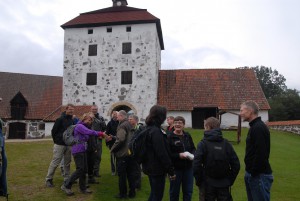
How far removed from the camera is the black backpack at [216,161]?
4.29m

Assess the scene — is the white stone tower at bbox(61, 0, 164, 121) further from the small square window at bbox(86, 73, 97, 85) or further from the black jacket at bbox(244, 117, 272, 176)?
the black jacket at bbox(244, 117, 272, 176)

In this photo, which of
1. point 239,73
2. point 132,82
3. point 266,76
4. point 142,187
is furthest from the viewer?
point 266,76

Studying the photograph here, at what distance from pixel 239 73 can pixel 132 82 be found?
9.24 meters

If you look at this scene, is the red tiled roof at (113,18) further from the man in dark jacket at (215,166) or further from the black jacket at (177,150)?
the man in dark jacket at (215,166)

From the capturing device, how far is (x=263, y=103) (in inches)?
858

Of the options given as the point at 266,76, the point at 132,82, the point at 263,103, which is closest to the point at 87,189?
the point at 132,82

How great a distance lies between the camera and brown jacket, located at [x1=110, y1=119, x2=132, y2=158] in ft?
20.2

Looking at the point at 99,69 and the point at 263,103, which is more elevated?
the point at 99,69

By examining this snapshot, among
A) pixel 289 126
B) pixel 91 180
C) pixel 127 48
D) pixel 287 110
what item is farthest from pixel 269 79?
pixel 91 180

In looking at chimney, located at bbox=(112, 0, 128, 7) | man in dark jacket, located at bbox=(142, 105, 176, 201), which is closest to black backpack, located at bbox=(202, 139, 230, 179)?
man in dark jacket, located at bbox=(142, 105, 176, 201)

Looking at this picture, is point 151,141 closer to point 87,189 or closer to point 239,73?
point 87,189

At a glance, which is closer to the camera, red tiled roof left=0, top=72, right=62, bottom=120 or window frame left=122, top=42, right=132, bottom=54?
window frame left=122, top=42, right=132, bottom=54

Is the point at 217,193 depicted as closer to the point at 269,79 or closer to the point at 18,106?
the point at 18,106

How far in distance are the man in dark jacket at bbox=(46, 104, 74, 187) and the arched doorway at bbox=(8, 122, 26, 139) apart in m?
19.8
